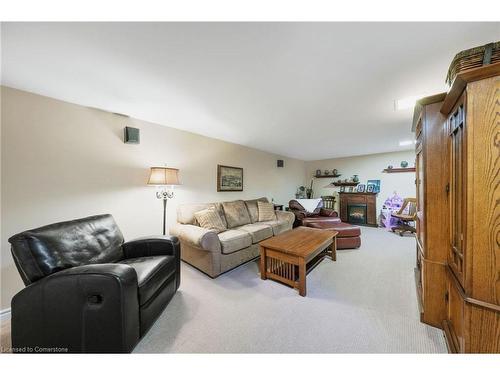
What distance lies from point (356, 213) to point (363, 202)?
41 centimetres

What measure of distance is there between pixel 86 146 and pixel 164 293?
1937mm

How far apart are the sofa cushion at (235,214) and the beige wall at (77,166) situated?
1.93 ft

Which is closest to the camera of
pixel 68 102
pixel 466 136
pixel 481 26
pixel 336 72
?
pixel 466 136

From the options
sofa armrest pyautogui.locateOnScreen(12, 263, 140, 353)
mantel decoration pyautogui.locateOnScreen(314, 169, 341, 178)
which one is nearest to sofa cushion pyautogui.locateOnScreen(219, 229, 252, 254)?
sofa armrest pyautogui.locateOnScreen(12, 263, 140, 353)

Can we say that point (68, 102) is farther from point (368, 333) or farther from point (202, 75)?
point (368, 333)

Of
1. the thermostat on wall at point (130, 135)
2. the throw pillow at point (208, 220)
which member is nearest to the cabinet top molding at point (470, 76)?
the throw pillow at point (208, 220)

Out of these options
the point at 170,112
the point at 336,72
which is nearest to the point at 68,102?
the point at 170,112

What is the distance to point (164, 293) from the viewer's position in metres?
1.67

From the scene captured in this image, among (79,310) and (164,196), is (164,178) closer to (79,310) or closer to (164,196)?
(164,196)

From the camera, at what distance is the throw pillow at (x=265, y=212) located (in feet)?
12.5

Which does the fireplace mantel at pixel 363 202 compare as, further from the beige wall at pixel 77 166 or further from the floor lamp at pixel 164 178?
the floor lamp at pixel 164 178

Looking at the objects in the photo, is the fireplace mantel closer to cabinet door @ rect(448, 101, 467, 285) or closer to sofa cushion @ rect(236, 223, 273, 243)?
sofa cushion @ rect(236, 223, 273, 243)
